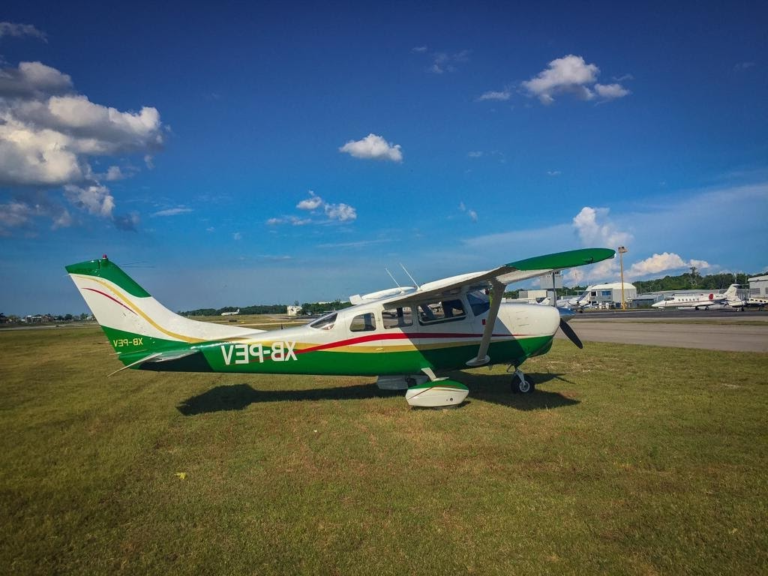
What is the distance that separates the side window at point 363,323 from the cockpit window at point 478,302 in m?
2.19

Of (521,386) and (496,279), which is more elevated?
(496,279)

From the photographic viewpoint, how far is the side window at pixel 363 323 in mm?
9086

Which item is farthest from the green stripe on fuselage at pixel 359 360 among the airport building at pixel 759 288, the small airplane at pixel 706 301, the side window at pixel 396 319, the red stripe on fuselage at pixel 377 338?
the airport building at pixel 759 288

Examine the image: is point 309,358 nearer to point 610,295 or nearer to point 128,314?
point 128,314

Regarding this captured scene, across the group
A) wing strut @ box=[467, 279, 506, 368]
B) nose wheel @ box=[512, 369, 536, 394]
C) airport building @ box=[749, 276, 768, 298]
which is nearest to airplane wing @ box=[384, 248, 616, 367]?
wing strut @ box=[467, 279, 506, 368]

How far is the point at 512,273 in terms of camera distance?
776 cm

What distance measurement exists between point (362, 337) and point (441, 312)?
1793 millimetres

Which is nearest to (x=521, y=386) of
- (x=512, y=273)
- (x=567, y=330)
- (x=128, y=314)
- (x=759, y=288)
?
(x=567, y=330)

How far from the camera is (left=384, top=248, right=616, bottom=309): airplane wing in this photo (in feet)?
21.7

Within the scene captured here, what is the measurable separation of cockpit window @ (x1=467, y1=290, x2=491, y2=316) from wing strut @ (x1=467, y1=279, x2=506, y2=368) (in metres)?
0.58

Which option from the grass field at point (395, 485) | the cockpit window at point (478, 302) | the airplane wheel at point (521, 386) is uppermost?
the cockpit window at point (478, 302)

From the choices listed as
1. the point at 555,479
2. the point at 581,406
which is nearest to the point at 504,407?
the point at 581,406

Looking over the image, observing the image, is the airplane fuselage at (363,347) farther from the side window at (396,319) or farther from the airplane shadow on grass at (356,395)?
the airplane shadow on grass at (356,395)

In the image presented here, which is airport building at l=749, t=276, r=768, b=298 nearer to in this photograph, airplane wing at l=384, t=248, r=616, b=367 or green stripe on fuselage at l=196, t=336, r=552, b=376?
green stripe on fuselage at l=196, t=336, r=552, b=376
